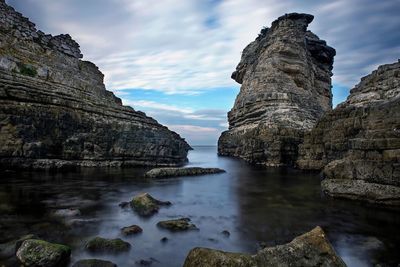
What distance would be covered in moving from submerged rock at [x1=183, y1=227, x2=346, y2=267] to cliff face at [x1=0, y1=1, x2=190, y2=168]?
1035 inches

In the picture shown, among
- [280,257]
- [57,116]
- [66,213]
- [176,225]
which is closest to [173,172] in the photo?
[57,116]

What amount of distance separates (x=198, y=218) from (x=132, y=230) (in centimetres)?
387

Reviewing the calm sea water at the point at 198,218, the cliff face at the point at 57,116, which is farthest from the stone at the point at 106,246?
the cliff face at the point at 57,116

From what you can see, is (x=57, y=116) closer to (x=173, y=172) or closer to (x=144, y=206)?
(x=173, y=172)

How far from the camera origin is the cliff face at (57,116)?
94.7 ft

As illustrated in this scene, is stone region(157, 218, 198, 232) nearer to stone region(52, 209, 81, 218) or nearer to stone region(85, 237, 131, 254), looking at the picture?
stone region(85, 237, 131, 254)

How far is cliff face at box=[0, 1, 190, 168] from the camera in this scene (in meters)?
28.9

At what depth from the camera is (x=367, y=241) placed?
11445mm

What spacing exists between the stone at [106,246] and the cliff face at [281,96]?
38301 millimetres

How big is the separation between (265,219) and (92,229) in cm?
758

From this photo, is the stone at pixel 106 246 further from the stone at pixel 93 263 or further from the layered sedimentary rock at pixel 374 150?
the layered sedimentary rock at pixel 374 150

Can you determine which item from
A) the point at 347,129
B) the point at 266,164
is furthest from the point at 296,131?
the point at 347,129

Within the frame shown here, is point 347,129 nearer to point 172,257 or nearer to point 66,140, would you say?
point 172,257

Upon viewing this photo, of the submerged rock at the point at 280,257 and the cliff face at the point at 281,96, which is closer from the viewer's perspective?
the submerged rock at the point at 280,257
